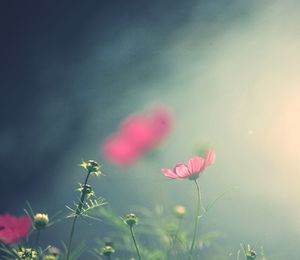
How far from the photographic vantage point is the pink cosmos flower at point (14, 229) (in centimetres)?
61

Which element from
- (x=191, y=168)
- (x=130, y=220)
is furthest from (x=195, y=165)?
(x=130, y=220)

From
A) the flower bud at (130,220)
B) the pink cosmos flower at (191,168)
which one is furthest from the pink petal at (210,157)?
the flower bud at (130,220)

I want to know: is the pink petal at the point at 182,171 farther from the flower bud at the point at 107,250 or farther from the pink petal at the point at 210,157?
the flower bud at the point at 107,250

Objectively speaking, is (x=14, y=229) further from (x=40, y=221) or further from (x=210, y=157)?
(x=210, y=157)

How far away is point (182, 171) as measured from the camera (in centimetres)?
77

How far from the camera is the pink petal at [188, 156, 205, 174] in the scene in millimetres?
748

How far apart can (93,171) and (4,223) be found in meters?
0.15

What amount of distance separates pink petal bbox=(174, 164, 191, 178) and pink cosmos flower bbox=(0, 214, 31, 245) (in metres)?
0.27

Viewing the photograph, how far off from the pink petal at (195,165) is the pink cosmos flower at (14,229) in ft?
0.93

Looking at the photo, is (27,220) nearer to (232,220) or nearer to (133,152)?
(133,152)

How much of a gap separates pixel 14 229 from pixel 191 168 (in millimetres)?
→ 306

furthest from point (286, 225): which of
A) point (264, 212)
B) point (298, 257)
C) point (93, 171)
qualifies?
point (93, 171)

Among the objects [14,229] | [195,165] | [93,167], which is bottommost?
[14,229]

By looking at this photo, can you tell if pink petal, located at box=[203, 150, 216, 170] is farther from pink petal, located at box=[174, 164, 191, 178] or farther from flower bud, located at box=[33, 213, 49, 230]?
flower bud, located at box=[33, 213, 49, 230]
